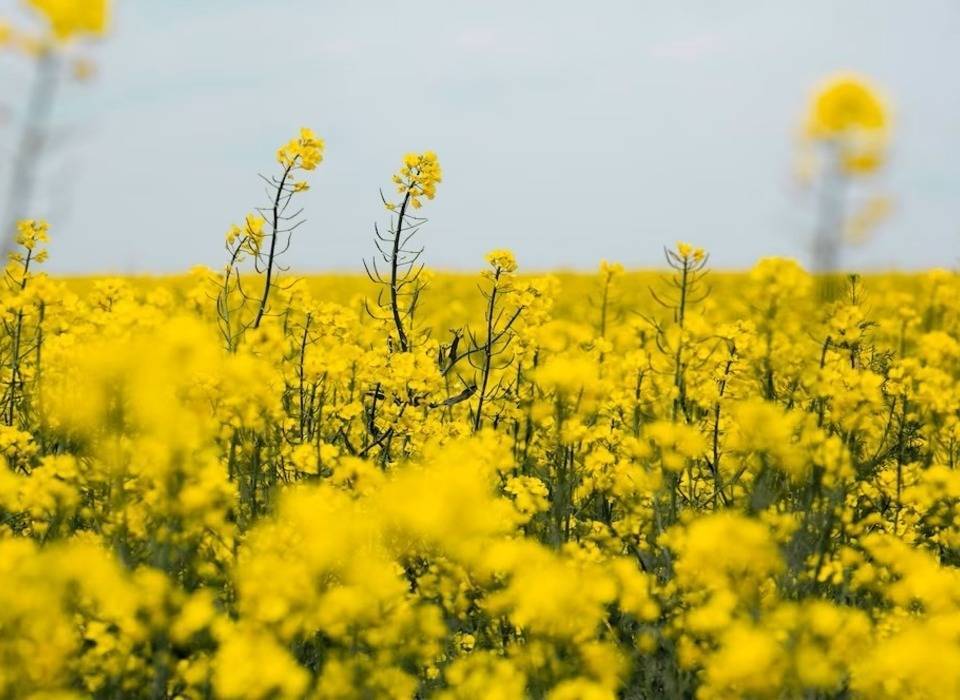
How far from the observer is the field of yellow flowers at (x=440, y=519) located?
2.49 metres

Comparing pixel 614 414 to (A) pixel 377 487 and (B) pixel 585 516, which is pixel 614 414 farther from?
(A) pixel 377 487

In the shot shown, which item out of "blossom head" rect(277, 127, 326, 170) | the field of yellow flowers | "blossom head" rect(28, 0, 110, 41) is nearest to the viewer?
the field of yellow flowers

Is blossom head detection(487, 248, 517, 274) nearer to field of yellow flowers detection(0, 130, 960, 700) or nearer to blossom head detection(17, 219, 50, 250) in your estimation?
field of yellow flowers detection(0, 130, 960, 700)

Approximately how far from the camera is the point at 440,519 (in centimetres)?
245

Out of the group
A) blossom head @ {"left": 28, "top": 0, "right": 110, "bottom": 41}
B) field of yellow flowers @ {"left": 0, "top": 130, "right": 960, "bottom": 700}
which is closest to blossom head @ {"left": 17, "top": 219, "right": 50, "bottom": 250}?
field of yellow flowers @ {"left": 0, "top": 130, "right": 960, "bottom": 700}

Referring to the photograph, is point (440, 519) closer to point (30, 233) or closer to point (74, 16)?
point (30, 233)

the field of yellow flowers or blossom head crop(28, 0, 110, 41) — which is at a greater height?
blossom head crop(28, 0, 110, 41)

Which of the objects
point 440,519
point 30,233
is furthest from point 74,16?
point 440,519

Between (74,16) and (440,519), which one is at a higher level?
(74,16)

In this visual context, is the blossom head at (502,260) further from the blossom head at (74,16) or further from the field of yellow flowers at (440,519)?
the blossom head at (74,16)

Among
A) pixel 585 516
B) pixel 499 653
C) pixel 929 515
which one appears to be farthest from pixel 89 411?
pixel 929 515

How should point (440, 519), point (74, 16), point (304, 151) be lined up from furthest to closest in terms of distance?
point (74, 16) → point (304, 151) → point (440, 519)

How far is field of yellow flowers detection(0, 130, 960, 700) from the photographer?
249 cm

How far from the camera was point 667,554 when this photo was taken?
3.92m
